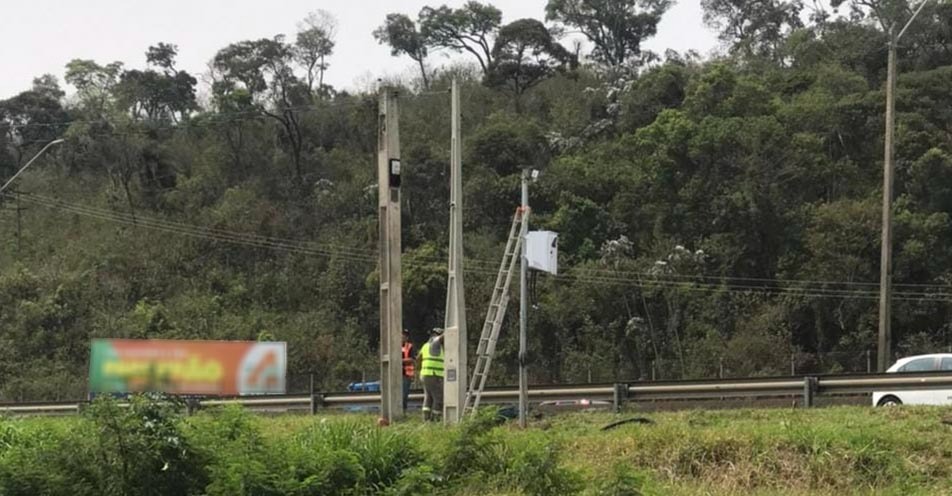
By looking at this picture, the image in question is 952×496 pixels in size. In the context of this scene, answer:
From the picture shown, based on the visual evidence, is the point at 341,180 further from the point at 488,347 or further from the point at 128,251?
the point at 488,347

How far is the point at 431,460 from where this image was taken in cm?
1030

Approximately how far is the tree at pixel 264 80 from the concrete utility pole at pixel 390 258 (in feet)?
185

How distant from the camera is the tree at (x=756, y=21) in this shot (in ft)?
238

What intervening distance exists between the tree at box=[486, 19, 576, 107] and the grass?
62.4 m

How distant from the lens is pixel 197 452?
395 inches

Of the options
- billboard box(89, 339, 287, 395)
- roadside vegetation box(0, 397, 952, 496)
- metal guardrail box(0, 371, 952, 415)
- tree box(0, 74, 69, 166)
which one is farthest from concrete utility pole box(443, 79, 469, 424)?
tree box(0, 74, 69, 166)

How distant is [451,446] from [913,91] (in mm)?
46708

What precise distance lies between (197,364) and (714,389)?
88.6 ft

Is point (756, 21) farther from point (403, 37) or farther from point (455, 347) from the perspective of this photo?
point (455, 347)

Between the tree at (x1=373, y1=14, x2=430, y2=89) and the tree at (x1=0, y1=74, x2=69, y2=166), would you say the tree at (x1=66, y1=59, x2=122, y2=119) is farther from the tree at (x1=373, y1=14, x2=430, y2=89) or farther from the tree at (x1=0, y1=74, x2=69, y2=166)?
the tree at (x1=373, y1=14, x2=430, y2=89)

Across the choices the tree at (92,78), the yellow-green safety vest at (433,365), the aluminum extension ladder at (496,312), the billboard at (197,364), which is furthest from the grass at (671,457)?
the tree at (92,78)

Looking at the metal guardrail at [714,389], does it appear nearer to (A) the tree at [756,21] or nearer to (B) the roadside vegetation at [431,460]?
(B) the roadside vegetation at [431,460]

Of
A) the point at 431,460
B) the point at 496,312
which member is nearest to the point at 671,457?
the point at 431,460

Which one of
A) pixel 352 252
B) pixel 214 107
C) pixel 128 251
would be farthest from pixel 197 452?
pixel 214 107
